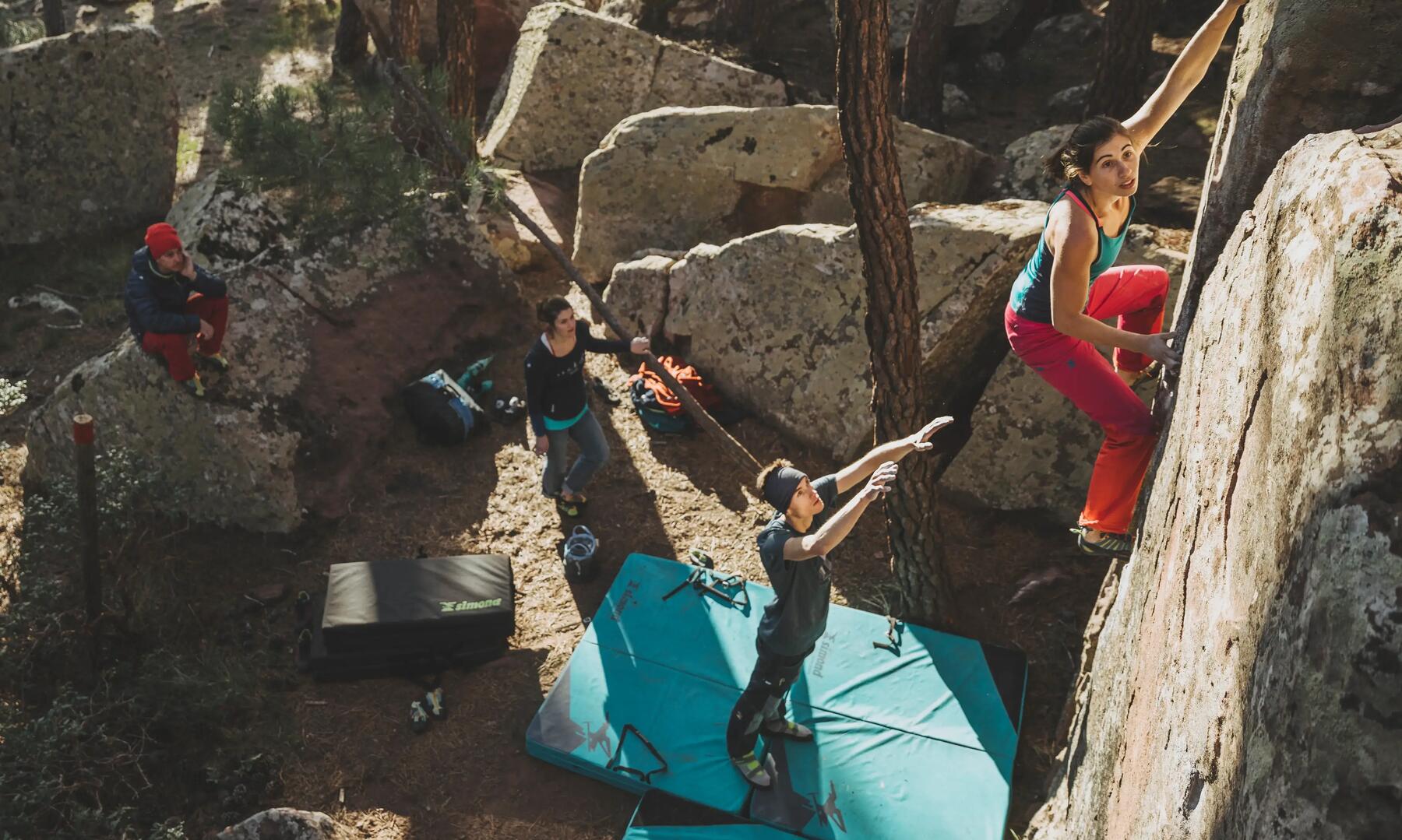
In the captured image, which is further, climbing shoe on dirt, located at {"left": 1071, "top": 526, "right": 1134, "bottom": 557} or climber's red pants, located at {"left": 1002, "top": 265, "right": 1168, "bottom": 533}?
climbing shoe on dirt, located at {"left": 1071, "top": 526, "right": 1134, "bottom": 557}

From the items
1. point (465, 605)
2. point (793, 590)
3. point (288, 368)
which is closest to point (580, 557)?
point (465, 605)

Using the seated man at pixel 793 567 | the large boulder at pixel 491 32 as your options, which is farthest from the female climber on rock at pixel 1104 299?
the large boulder at pixel 491 32

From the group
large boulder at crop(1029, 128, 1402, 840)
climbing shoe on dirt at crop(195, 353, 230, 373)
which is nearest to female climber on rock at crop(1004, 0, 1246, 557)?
large boulder at crop(1029, 128, 1402, 840)

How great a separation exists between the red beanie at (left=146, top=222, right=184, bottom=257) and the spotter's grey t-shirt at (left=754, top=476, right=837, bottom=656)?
458 centimetres

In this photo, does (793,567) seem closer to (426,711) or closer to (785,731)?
(785,731)

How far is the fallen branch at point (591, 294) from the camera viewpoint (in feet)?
25.3

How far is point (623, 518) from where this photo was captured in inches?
313

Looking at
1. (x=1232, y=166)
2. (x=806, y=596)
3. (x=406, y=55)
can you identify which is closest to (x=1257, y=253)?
(x=1232, y=166)

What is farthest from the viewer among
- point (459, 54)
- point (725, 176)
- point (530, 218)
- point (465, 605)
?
point (459, 54)

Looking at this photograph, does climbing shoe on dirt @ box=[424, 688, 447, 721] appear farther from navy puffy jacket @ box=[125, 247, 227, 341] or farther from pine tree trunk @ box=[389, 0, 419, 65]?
pine tree trunk @ box=[389, 0, 419, 65]

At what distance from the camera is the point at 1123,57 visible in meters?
9.51

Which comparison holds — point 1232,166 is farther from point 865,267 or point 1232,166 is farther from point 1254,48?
point 865,267

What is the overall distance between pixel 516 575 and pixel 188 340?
2992 mm

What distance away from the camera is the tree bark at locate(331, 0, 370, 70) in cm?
1566
